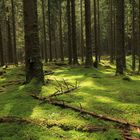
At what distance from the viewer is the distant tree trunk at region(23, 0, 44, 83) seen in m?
14.3

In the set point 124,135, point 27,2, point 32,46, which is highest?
point 27,2

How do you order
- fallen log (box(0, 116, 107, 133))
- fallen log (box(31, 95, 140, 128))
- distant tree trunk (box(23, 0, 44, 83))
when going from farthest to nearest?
distant tree trunk (box(23, 0, 44, 83)), fallen log (box(31, 95, 140, 128)), fallen log (box(0, 116, 107, 133))

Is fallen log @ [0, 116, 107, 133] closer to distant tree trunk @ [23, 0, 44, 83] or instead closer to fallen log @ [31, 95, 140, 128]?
fallen log @ [31, 95, 140, 128]

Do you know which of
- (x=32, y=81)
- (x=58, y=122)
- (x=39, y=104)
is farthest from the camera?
(x=32, y=81)

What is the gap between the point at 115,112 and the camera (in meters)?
10.0

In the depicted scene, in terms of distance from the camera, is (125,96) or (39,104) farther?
(125,96)

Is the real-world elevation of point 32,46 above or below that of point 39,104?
above

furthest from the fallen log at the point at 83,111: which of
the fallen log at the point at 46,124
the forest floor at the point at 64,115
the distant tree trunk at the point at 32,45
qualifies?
the distant tree trunk at the point at 32,45

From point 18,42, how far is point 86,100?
5427 centimetres

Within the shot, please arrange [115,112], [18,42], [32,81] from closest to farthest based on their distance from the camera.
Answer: [115,112], [32,81], [18,42]

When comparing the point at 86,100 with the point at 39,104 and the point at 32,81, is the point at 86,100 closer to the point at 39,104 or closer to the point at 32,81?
the point at 39,104

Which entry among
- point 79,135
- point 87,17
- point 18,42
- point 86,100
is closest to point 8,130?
point 79,135

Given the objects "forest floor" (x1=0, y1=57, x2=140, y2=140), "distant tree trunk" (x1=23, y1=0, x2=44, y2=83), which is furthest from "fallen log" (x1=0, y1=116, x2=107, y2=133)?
"distant tree trunk" (x1=23, y1=0, x2=44, y2=83)

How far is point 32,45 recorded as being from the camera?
14430 mm
